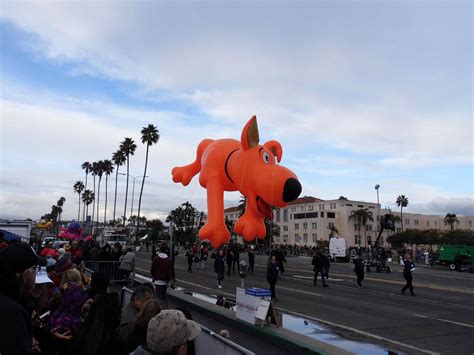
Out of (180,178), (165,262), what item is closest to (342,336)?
(165,262)

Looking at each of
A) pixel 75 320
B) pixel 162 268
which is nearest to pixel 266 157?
pixel 162 268

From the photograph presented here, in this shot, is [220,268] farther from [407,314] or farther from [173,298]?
[407,314]

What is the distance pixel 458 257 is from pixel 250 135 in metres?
33.7

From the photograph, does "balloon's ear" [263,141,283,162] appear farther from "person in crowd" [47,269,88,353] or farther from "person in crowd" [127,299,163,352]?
"person in crowd" [127,299,163,352]

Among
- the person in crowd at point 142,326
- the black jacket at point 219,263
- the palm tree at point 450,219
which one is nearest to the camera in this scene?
the person in crowd at point 142,326

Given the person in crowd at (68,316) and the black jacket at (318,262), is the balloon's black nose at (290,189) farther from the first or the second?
the black jacket at (318,262)

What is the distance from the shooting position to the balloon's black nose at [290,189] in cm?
877

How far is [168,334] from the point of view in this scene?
8.28 ft

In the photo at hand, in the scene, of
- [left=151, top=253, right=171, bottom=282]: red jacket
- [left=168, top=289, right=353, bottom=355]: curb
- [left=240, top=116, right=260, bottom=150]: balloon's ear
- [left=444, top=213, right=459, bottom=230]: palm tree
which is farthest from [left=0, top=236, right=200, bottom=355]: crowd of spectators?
[left=444, top=213, right=459, bottom=230]: palm tree

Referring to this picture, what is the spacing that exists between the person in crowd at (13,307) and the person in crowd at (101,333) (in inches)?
21.4

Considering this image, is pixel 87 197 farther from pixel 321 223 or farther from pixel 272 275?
pixel 272 275

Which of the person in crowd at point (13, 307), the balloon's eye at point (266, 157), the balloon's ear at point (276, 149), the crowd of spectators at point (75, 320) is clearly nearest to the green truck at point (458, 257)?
the balloon's ear at point (276, 149)

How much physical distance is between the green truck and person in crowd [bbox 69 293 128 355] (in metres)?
38.4

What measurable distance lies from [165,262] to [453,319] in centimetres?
848
